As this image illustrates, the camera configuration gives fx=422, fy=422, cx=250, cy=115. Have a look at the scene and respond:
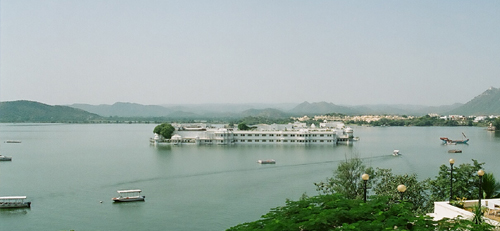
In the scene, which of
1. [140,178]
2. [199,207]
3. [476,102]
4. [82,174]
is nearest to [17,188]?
[82,174]

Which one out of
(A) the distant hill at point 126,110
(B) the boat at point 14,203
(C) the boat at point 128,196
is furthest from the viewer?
(A) the distant hill at point 126,110

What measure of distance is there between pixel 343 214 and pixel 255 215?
13.7 ft

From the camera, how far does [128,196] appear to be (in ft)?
28.0

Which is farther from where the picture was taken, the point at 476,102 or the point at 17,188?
the point at 476,102

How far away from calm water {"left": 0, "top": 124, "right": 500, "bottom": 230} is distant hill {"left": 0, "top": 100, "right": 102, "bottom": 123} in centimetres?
5114

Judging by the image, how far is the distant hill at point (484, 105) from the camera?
283ft

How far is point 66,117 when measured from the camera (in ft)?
224

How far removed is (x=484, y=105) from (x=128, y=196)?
319ft

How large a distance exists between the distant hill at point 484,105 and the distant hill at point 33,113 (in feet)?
251

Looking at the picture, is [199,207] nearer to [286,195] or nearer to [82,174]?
[286,195]

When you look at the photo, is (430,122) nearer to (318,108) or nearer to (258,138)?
(258,138)

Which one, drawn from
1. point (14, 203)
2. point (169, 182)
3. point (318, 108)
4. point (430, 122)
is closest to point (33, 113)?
point (430, 122)

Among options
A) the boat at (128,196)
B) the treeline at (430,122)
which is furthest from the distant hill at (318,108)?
the boat at (128,196)

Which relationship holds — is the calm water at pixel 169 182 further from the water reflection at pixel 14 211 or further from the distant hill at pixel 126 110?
the distant hill at pixel 126 110
